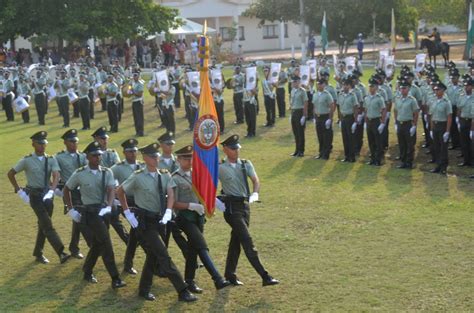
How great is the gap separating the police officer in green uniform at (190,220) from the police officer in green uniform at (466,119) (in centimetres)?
866

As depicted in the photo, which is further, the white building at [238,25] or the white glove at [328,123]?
the white building at [238,25]

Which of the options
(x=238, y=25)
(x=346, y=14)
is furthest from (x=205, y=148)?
(x=238, y=25)

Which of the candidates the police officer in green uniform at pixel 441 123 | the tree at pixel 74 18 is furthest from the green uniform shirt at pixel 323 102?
the tree at pixel 74 18

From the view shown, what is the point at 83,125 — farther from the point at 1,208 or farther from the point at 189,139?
the point at 1,208

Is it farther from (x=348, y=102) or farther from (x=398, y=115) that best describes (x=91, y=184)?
(x=348, y=102)

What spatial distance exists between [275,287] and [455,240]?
315 cm

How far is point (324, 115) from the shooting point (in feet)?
63.9

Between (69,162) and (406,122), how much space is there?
8.21m

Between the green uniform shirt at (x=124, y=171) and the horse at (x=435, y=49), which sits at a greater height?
the green uniform shirt at (x=124, y=171)

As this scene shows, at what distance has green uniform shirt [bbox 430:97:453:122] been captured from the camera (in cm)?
1720

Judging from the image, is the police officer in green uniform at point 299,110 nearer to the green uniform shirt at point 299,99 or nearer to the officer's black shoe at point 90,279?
the green uniform shirt at point 299,99

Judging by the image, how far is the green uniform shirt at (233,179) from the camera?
10625 millimetres

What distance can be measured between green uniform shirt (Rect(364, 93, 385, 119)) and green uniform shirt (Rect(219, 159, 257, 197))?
27.2ft

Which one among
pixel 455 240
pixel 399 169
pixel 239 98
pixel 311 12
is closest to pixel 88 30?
pixel 311 12
